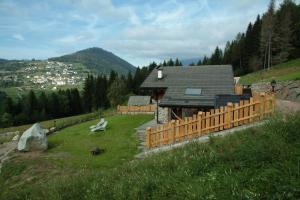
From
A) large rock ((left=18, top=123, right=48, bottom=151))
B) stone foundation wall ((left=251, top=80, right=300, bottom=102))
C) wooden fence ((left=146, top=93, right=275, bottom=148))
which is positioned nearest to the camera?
wooden fence ((left=146, top=93, right=275, bottom=148))

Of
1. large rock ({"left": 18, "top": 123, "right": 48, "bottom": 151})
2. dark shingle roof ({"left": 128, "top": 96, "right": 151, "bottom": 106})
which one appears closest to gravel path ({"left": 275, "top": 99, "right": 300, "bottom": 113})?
large rock ({"left": 18, "top": 123, "right": 48, "bottom": 151})

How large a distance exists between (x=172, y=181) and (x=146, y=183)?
2.42 feet

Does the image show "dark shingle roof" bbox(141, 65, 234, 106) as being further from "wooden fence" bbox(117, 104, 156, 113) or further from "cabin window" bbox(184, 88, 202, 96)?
"wooden fence" bbox(117, 104, 156, 113)

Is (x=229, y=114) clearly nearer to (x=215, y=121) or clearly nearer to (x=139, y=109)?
(x=215, y=121)

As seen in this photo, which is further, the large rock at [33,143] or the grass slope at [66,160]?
the large rock at [33,143]

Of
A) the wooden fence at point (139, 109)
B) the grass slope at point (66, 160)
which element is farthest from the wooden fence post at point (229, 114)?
the wooden fence at point (139, 109)

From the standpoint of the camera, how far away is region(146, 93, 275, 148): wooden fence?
13.7 m

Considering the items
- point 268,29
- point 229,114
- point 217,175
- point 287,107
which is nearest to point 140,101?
point 268,29

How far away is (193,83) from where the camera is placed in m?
24.7

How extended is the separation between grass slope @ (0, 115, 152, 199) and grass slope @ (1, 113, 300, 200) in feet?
12.1

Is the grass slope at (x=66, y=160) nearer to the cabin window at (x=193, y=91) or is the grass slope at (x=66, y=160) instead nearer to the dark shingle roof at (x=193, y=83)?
the dark shingle roof at (x=193, y=83)

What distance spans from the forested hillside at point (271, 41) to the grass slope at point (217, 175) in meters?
58.7

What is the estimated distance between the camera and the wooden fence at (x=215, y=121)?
13742 millimetres

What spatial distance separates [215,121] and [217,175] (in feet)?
25.4
